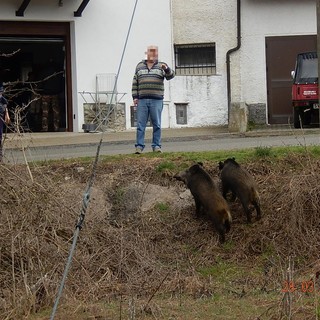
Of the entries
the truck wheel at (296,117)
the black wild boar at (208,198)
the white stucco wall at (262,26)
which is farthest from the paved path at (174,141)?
the black wild boar at (208,198)

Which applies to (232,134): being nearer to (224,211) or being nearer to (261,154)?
(261,154)

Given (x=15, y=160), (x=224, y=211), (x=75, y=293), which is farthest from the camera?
(x=224, y=211)

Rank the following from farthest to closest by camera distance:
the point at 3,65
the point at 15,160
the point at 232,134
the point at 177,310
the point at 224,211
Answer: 1. the point at 3,65
2. the point at 232,134
3. the point at 224,211
4. the point at 15,160
5. the point at 177,310

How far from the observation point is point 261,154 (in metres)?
13.2

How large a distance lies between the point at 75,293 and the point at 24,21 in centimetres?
1384

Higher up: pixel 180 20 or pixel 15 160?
pixel 180 20

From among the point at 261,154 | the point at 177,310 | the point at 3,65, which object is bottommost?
the point at 177,310

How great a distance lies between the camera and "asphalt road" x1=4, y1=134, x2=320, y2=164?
1591 cm

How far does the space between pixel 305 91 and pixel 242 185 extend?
9.37 meters

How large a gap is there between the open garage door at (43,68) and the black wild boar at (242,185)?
10548 mm

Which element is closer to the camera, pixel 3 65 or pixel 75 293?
pixel 75 293

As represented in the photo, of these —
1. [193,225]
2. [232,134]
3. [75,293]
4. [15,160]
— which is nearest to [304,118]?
[232,134]

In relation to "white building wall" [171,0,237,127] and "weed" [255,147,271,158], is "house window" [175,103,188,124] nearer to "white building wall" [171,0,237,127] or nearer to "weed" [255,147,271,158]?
"white building wall" [171,0,237,127]

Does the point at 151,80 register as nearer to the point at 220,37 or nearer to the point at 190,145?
the point at 190,145
